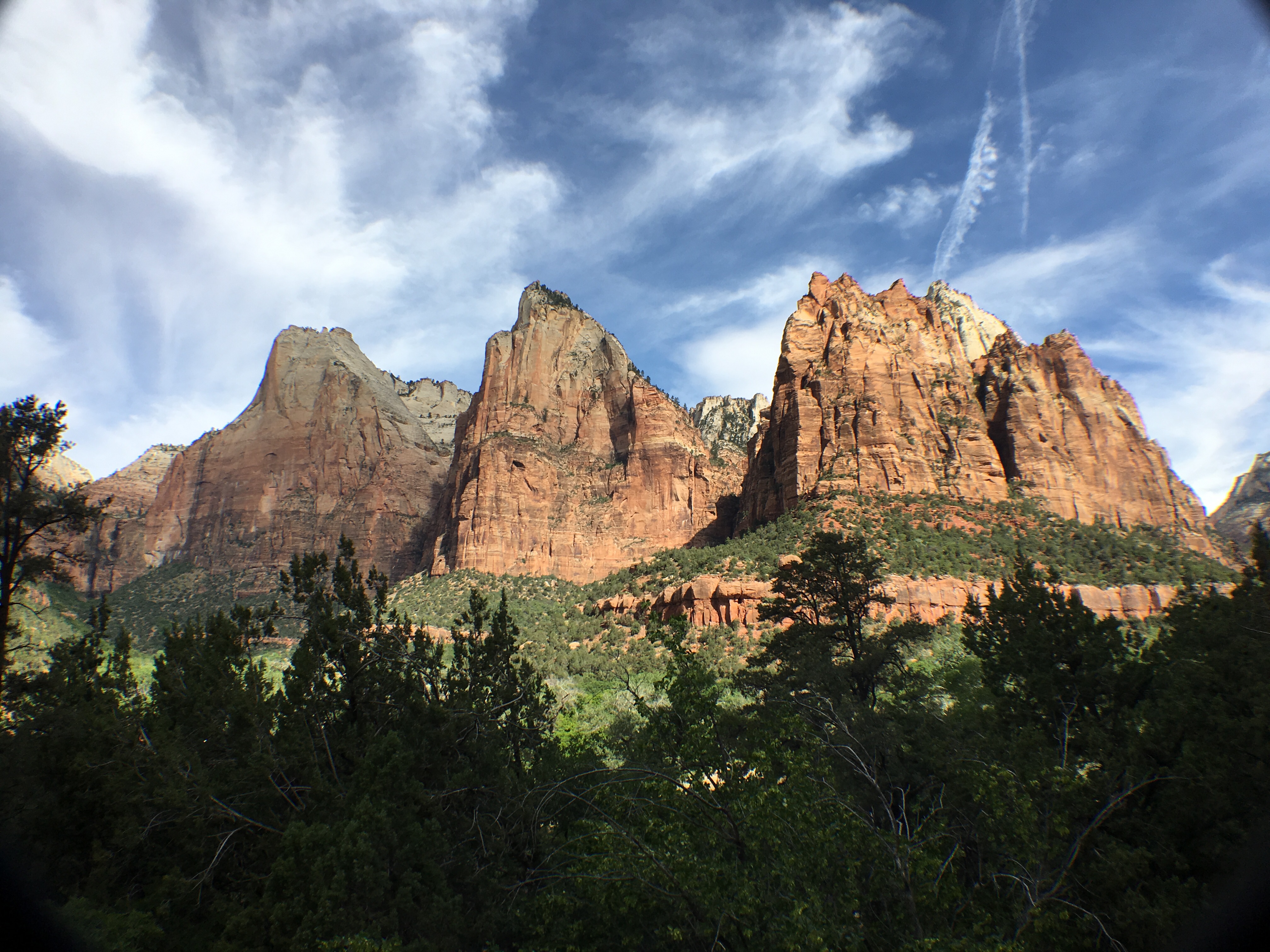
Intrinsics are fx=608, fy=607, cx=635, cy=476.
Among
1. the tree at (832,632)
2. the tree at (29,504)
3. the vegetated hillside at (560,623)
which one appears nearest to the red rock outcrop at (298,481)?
the vegetated hillside at (560,623)

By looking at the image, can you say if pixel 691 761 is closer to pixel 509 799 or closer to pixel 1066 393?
pixel 509 799

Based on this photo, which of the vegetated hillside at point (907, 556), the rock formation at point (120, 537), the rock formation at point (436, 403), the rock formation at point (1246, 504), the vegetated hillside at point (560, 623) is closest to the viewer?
the vegetated hillside at point (560, 623)

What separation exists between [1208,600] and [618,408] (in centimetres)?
8231

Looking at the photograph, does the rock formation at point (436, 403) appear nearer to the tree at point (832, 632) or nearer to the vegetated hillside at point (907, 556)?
the vegetated hillside at point (907, 556)

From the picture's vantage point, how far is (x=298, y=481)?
348 feet

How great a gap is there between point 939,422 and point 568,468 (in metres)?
49.4

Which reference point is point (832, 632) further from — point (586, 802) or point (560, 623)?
point (560, 623)

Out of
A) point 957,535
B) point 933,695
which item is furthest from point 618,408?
point 933,695

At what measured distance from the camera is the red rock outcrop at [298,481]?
10231 cm

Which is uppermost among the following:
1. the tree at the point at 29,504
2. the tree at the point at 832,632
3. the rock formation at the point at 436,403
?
the rock formation at the point at 436,403

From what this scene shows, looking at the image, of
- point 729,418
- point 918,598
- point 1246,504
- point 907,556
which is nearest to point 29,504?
point 918,598

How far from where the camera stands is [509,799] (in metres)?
9.30

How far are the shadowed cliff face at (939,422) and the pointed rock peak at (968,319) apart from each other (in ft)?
97.0

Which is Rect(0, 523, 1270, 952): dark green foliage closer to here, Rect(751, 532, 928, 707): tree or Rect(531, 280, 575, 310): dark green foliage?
Rect(751, 532, 928, 707): tree
